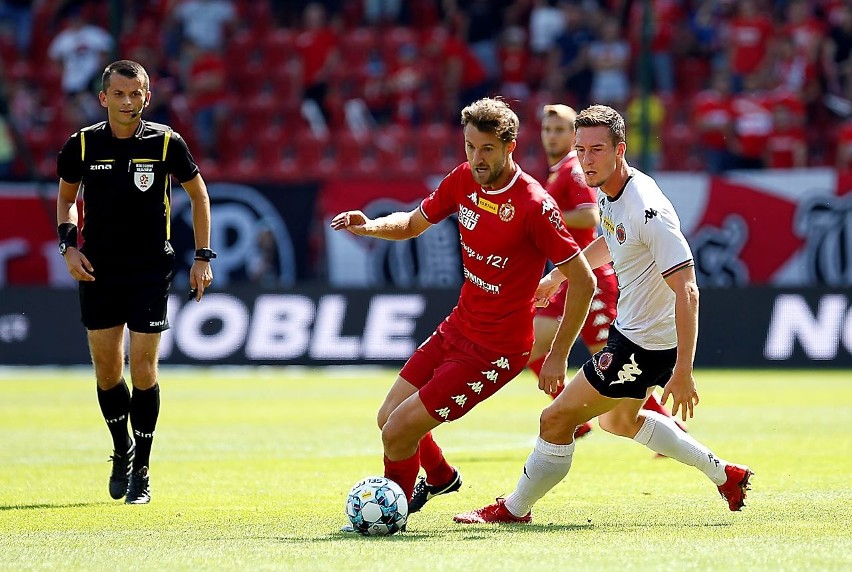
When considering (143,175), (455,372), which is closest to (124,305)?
(143,175)

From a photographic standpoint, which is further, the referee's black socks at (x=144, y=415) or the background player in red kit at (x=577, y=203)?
the background player in red kit at (x=577, y=203)

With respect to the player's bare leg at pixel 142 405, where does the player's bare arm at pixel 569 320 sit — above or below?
above

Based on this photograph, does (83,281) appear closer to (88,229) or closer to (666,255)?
(88,229)

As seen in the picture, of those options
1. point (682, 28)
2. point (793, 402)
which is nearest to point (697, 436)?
point (793, 402)

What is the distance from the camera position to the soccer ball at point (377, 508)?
7.18 m

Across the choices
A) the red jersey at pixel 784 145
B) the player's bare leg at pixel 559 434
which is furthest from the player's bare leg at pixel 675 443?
the red jersey at pixel 784 145

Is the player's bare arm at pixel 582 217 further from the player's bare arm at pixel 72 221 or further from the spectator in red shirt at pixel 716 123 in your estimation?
the spectator in red shirt at pixel 716 123

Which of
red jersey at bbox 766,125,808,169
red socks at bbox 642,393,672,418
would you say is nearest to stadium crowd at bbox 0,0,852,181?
red jersey at bbox 766,125,808,169

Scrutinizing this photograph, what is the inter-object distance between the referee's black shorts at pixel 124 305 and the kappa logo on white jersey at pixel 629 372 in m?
2.86

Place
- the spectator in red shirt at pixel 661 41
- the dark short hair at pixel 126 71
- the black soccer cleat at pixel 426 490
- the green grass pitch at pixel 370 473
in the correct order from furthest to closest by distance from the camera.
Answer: the spectator in red shirt at pixel 661 41
the dark short hair at pixel 126 71
the black soccer cleat at pixel 426 490
the green grass pitch at pixel 370 473

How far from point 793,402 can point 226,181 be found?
28.7ft

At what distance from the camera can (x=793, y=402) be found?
1512 centimetres

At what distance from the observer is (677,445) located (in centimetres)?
792

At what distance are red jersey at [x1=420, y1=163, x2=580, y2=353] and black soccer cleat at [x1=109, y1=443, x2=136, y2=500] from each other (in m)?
2.42
